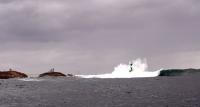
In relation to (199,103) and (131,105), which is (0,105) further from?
(199,103)

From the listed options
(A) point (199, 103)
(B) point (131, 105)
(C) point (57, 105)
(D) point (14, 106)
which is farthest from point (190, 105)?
(D) point (14, 106)

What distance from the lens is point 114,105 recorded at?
431 ft

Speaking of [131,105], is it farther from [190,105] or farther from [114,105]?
[190,105]

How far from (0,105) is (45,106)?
48.8 ft

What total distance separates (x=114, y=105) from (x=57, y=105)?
16.1m

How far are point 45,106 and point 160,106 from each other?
30.3 meters

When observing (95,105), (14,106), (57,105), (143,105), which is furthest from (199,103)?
(14,106)

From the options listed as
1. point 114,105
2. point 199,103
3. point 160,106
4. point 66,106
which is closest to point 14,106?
point 66,106

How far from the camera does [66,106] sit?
133 metres

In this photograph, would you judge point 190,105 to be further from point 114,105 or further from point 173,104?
point 114,105

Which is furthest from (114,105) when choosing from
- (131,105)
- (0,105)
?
(0,105)

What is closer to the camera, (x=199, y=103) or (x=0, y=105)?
(x=199, y=103)

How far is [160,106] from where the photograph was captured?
412 ft

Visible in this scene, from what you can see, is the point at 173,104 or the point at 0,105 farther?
the point at 0,105
